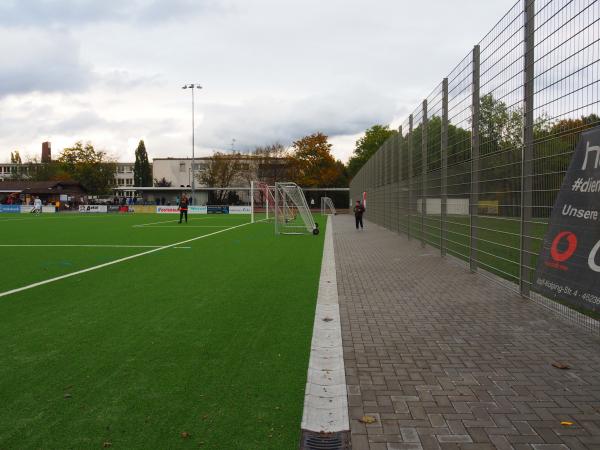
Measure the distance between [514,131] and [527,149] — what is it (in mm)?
658

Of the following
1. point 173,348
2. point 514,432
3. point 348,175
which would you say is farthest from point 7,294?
point 348,175

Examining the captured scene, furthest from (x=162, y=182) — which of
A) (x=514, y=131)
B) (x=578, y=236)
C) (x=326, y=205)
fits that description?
(x=578, y=236)

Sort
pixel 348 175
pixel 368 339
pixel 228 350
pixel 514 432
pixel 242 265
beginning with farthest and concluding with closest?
pixel 348 175 < pixel 242 265 < pixel 368 339 < pixel 228 350 < pixel 514 432

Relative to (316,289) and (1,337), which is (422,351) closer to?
(316,289)

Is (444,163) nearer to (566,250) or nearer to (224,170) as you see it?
(566,250)

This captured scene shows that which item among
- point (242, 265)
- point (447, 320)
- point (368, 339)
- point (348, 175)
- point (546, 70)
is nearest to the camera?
point (368, 339)

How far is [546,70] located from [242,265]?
6782 millimetres

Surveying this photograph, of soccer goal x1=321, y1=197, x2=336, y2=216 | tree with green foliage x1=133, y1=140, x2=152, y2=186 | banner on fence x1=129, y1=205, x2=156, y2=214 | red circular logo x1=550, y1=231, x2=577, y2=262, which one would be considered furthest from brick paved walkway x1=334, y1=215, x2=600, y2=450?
tree with green foliage x1=133, y1=140, x2=152, y2=186

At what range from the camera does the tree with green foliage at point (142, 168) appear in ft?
343

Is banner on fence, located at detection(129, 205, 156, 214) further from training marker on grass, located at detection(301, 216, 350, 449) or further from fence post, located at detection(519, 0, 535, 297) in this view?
training marker on grass, located at detection(301, 216, 350, 449)

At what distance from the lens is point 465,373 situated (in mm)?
4141

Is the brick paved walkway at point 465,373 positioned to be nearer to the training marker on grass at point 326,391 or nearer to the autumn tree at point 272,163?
the training marker on grass at point 326,391

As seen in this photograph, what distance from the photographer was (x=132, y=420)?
3258mm

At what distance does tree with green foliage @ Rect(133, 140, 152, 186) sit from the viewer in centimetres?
10469
